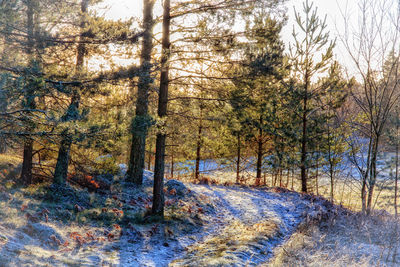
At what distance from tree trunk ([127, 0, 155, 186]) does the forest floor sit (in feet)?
2.19

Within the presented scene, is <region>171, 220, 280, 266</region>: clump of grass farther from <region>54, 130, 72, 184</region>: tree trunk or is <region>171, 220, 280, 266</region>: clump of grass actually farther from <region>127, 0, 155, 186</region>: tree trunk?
<region>54, 130, 72, 184</region>: tree trunk

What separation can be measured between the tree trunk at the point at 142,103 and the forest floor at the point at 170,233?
2.19 ft

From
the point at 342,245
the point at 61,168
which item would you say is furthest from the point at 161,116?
the point at 342,245

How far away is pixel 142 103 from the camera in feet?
28.5

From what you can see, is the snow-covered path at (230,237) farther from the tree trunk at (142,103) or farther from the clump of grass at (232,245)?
the tree trunk at (142,103)

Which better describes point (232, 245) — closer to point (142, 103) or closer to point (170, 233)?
point (170, 233)

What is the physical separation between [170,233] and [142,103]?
12.9 ft

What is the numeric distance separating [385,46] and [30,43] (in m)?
8.88

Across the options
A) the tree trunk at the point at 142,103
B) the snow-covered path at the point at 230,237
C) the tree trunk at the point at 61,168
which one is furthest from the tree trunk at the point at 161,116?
the tree trunk at the point at 61,168

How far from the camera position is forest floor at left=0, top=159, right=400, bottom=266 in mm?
5230

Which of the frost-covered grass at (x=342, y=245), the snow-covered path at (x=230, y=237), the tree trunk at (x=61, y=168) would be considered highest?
the tree trunk at (x=61, y=168)

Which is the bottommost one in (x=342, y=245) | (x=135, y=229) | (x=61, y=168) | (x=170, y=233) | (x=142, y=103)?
(x=170, y=233)

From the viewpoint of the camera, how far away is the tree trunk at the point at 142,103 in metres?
6.45

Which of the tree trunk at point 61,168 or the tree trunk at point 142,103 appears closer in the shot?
the tree trunk at point 142,103
